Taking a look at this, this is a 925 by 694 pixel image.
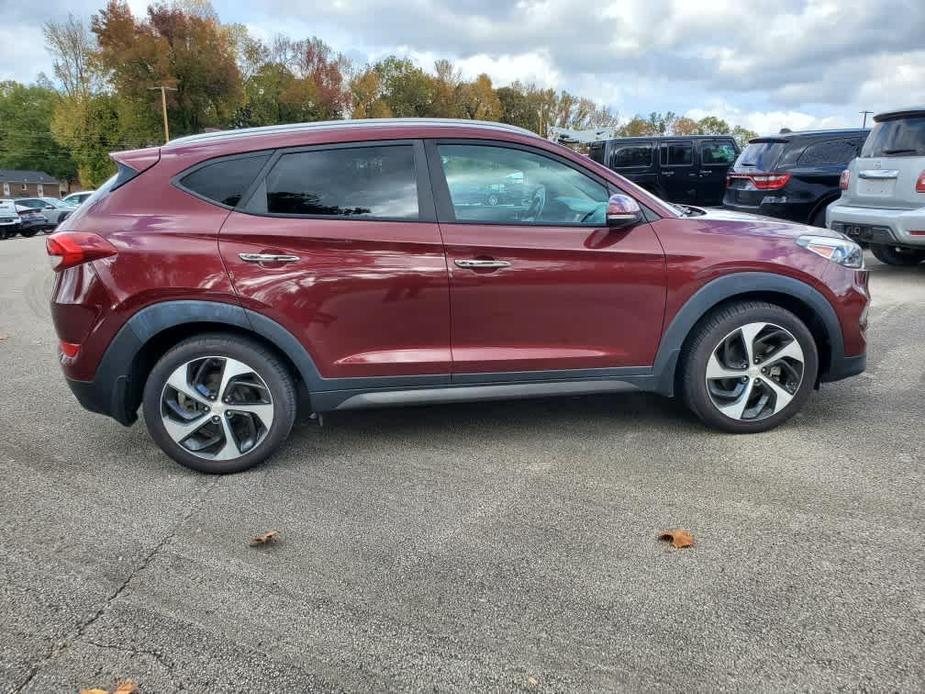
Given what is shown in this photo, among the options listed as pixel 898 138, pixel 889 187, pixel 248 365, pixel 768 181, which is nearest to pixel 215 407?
pixel 248 365

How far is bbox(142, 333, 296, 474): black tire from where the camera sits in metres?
3.49

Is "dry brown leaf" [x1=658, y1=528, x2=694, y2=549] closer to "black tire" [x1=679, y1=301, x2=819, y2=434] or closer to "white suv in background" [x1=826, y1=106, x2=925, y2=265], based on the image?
"black tire" [x1=679, y1=301, x2=819, y2=434]

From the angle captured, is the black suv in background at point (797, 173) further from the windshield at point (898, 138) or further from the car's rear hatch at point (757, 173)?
the windshield at point (898, 138)

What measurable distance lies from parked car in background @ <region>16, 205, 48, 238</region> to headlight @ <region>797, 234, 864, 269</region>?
33540 mm

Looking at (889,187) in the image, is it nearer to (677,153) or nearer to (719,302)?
(719,302)

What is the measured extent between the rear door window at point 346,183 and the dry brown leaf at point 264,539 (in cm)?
154

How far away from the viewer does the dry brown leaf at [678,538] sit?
2832 mm

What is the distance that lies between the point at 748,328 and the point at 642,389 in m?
0.65

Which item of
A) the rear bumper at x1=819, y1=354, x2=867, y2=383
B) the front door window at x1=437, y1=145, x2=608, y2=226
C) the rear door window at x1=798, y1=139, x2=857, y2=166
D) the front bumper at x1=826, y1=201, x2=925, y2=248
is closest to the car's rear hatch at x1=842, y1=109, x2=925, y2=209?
the front bumper at x1=826, y1=201, x2=925, y2=248

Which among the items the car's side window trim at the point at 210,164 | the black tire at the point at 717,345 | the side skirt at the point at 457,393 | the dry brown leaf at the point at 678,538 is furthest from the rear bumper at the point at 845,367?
the car's side window trim at the point at 210,164

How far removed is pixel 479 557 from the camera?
280 centimetres

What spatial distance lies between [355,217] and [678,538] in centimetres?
211

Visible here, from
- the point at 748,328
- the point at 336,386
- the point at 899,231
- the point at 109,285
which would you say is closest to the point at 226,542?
the point at 336,386

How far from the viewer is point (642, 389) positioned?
3893 millimetres
